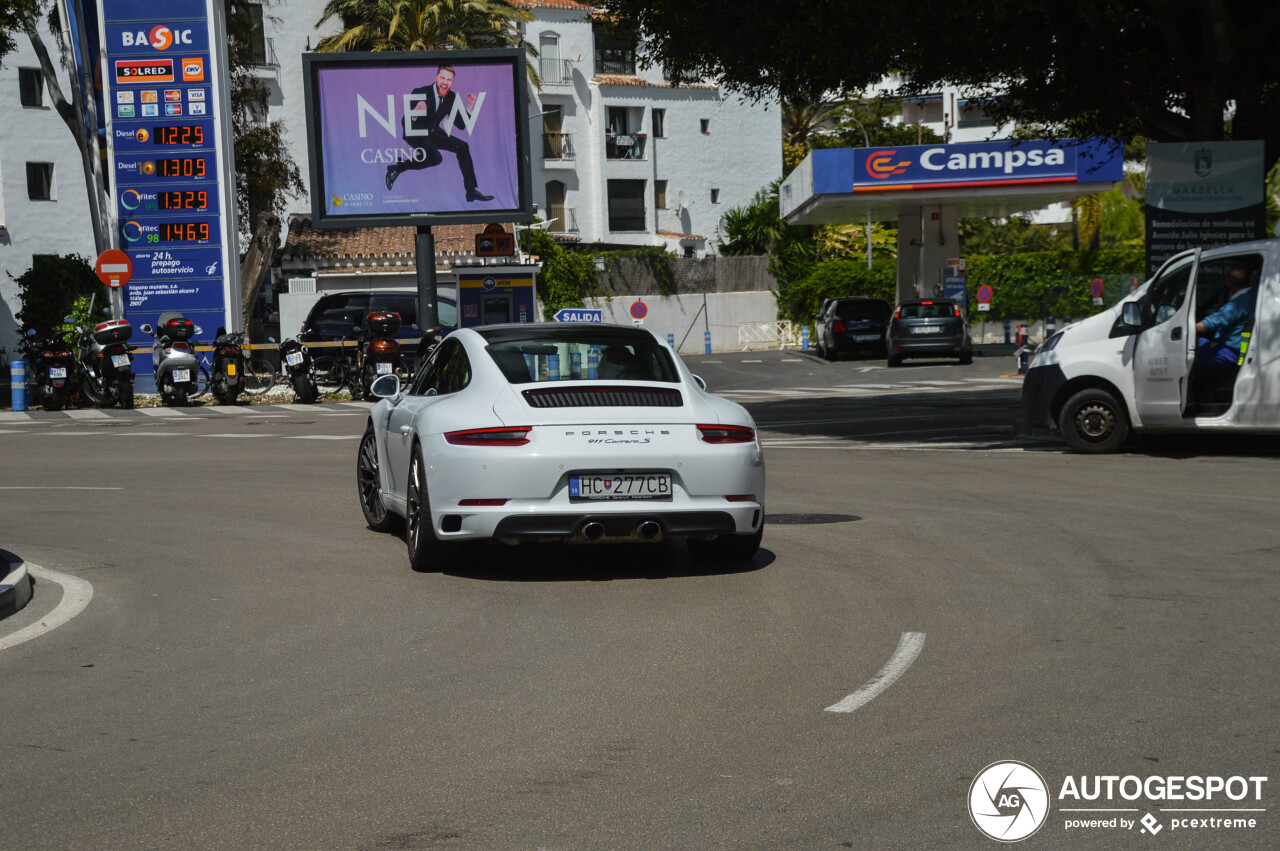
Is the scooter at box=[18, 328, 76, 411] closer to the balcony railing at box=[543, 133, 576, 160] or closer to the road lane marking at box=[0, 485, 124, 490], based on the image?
the road lane marking at box=[0, 485, 124, 490]

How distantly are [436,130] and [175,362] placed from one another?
21.3 feet

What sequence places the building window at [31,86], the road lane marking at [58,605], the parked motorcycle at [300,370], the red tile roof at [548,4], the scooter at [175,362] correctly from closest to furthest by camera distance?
the road lane marking at [58,605]
the scooter at [175,362]
the parked motorcycle at [300,370]
the building window at [31,86]
the red tile roof at [548,4]

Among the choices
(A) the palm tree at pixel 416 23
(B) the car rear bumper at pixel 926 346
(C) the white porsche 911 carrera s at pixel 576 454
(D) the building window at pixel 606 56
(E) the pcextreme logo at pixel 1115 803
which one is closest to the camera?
(E) the pcextreme logo at pixel 1115 803

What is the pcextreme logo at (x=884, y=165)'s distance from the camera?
4125 centimetres

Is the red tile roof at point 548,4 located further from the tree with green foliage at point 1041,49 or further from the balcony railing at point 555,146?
the tree with green foliage at point 1041,49

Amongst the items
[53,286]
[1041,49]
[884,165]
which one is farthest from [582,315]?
[53,286]

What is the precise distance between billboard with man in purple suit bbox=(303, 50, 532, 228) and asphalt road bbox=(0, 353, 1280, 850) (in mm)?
17384

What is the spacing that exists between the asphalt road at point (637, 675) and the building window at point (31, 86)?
42.3 m

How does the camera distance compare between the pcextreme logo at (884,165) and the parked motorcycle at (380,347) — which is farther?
the pcextreme logo at (884,165)

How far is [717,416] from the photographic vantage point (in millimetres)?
8453

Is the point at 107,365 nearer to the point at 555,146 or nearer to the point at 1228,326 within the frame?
the point at 1228,326

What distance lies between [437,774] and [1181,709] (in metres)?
2.63

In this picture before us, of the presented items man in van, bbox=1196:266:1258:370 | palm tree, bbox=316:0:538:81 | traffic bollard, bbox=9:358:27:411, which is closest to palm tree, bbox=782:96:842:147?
palm tree, bbox=316:0:538:81

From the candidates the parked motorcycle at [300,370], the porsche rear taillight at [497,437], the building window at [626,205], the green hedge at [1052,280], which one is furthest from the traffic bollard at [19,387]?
the building window at [626,205]
